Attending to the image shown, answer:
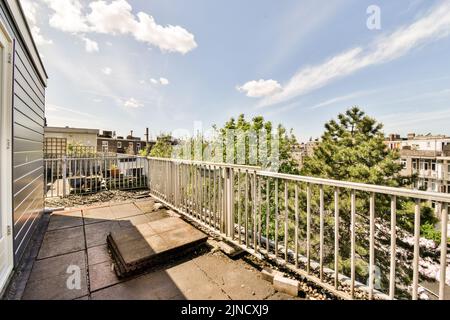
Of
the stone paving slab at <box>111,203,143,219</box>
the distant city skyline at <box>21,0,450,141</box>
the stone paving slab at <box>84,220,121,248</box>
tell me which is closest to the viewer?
the stone paving slab at <box>84,220,121,248</box>

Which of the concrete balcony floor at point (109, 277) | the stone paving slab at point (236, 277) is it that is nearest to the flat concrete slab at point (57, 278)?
the concrete balcony floor at point (109, 277)

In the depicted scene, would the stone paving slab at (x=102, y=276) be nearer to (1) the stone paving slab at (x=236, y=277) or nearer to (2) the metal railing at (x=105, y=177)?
(1) the stone paving slab at (x=236, y=277)

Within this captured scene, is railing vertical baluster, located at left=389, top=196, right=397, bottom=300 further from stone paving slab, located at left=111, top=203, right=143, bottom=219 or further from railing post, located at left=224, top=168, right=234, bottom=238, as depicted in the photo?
stone paving slab, located at left=111, top=203, right=143, bottom=219

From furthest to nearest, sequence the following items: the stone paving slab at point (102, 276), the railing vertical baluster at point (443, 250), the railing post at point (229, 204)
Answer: the railing post at point (229, 204)
the stone paving slab at point (102, 276)
the railing vertical baluster at point (443, 250)

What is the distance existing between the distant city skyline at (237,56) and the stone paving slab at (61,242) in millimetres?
3204

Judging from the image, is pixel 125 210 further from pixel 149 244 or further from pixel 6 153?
pixel 6 153

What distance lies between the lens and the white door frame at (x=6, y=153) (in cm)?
189

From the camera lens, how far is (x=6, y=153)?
196 centimetres

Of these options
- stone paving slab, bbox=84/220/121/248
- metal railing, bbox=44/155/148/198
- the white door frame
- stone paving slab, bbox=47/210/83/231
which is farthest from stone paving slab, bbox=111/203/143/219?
metal railing, bbox=44/155/148/198

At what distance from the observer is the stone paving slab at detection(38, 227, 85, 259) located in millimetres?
2480

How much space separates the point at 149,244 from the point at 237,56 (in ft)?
41.8

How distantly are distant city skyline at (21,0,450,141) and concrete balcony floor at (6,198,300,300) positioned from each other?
3.29 metres

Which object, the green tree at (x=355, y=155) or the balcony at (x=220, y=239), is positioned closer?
the balcony at (x=220, y=239)
